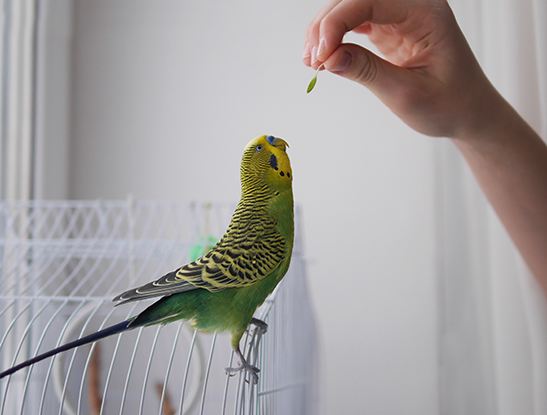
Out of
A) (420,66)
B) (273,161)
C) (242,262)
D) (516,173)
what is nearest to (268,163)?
(273,161)

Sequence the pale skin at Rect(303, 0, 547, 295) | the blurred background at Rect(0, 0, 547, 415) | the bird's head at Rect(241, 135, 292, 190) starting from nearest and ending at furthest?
the bird's head at Rect(241, 135, 292, 190) → the pale skin at Rect(303, 0, 547, 295) → the blurred background at Rect(0, 0, 547, 415)

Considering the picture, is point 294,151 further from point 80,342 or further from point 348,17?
point 80,342

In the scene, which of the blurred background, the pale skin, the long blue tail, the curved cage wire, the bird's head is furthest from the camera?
the blurred background

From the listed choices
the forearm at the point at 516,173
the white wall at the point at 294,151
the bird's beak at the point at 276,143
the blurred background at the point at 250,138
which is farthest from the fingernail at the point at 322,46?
the white wall at the point at 294,151

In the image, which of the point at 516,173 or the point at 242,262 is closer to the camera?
the point at 242,262

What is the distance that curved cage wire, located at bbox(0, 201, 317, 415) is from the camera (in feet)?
2.58

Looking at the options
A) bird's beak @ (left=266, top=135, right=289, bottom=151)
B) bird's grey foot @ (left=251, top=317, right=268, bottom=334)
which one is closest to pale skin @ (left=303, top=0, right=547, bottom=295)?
bird's beak @ (left=266, top=135, right=289, bottom=151)

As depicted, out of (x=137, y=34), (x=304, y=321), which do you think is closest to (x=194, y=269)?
(x=304, y=321)

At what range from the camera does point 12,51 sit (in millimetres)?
1813

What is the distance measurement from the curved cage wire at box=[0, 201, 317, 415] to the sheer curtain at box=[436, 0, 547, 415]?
408mm

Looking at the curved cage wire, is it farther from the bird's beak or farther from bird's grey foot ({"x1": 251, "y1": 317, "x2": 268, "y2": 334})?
the bird's beak

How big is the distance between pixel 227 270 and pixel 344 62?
365mm

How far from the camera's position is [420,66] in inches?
26.4

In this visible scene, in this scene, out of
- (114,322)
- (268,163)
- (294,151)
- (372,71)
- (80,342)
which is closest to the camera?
(80,342)
